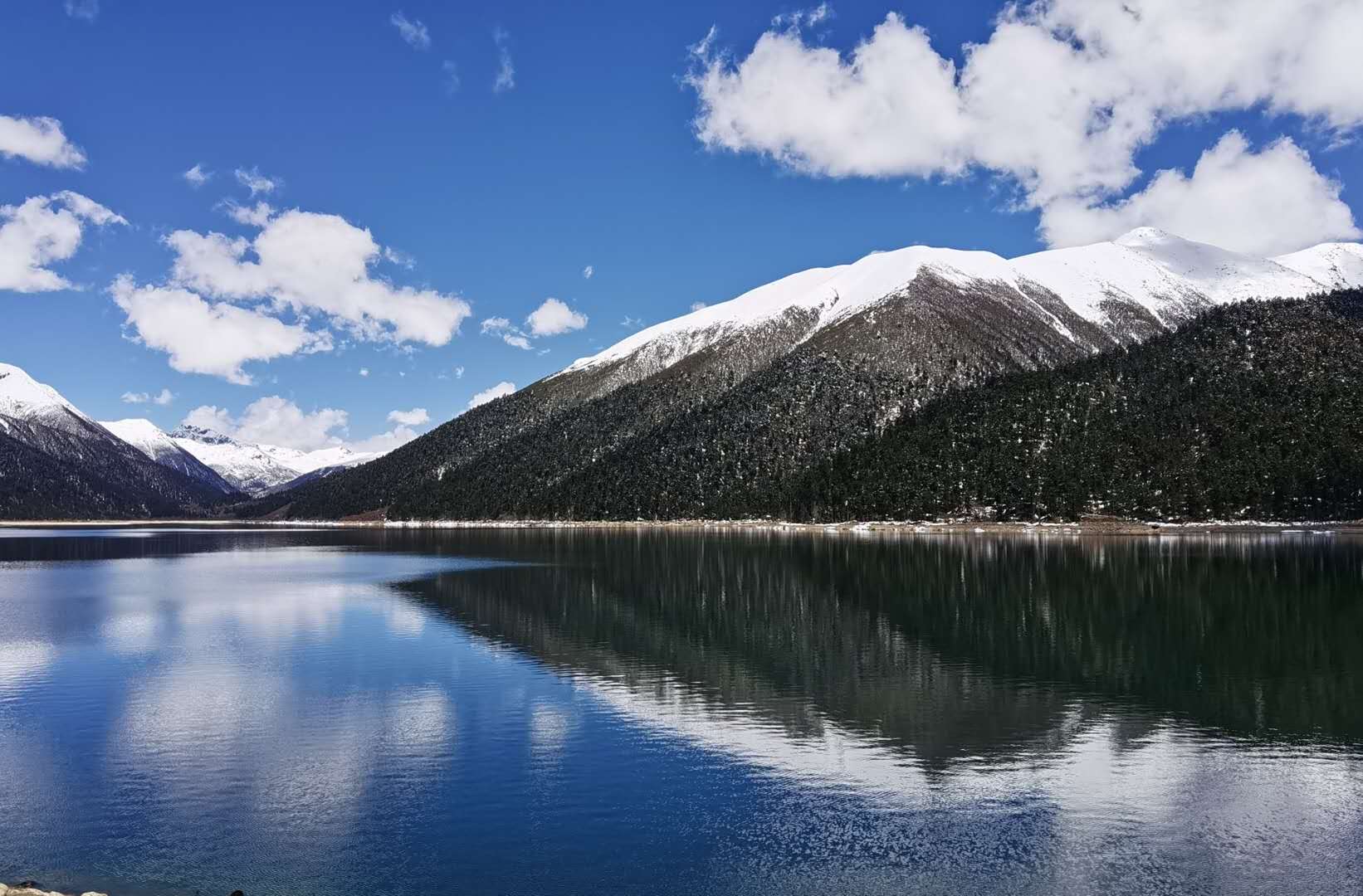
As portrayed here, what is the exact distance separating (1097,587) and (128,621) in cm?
9040

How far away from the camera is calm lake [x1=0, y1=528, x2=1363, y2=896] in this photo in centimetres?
2627

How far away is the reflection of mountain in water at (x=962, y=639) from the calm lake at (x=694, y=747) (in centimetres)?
38

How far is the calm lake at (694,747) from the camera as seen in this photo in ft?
86.2

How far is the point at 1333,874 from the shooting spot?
2511 centimetres

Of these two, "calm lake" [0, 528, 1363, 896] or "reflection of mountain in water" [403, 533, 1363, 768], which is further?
"reflection of mountain in water" [403, 533, 1363, 768]

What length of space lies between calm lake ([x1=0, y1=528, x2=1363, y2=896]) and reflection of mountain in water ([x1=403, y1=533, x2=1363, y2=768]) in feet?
1.23

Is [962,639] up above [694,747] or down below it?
above

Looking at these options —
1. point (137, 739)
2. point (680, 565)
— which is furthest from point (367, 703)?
point (680, 565)

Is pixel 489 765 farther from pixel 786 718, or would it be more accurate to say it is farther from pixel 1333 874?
pixel 1333 874

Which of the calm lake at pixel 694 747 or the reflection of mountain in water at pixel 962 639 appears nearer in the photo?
the calm lake at pixel 694 747

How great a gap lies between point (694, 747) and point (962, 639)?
31.9m

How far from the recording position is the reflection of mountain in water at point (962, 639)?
4341 cm

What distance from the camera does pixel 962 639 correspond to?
64125 mm

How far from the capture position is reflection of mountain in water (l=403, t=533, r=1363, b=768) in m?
43.4
